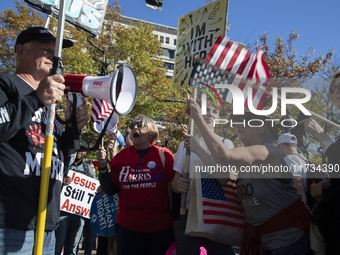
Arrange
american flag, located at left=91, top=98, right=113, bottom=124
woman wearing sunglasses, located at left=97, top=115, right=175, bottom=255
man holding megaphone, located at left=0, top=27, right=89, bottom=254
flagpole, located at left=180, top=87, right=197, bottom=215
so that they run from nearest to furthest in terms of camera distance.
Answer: man holding megaphone, located at left=0, top=27, right=89, bottom=254 < flagpole, located at left=180, top=87, right=197, bottom=215 < woman wearing sunglasses, located at left=97, top=115, right=175, bottom=255 < american flag, located at left=91, top=98, right=113, bottom=124

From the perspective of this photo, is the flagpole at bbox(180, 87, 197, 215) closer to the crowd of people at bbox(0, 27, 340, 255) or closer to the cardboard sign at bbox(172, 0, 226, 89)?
the crowd of people at bbox(0, 27, 340, 255)

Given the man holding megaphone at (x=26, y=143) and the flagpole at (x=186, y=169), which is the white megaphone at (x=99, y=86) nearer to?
the man holding megaphone at (x=26, y=143)

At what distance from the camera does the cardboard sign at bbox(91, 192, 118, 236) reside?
409 cm

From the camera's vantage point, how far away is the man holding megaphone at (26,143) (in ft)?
5.26

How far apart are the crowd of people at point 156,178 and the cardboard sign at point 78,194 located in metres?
1.88

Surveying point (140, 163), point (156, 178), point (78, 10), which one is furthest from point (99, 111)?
point (78, 10)

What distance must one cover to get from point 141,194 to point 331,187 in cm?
174

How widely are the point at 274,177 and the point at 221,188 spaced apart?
48cm

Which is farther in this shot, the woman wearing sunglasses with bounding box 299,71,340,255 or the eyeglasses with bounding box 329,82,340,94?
the eyeglasses with bounding box 329,82,340,94

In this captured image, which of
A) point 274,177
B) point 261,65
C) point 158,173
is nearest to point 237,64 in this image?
point 261,65

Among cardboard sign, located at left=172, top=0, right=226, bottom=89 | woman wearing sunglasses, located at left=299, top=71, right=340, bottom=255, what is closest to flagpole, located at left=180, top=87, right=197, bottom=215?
cardboard sign, located at left=172, top=0, right=226, bottom=89

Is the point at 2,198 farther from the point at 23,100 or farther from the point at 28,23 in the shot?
the point at 28,23

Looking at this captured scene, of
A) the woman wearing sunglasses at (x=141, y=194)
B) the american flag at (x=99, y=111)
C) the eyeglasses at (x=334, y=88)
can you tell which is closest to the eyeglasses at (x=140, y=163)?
the woman wearing sunglasses at (x=141, y=194)

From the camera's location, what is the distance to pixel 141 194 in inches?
120
